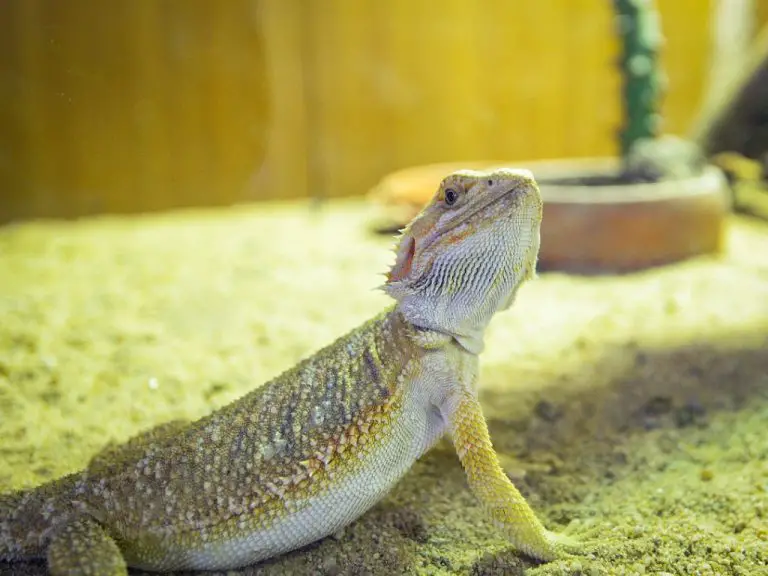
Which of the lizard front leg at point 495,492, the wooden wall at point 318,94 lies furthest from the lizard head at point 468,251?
the wooden wall at point 318,94

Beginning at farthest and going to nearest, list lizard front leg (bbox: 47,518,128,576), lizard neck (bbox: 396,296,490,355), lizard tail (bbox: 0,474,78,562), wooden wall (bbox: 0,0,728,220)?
wooden wall (bbox: 0,0,728,220) → lizard neck (bbox: 396,296,490,355) → lizard tail (bbox: 0,474,78,562) → lizard front leg (bbox: 47,518,128,576)

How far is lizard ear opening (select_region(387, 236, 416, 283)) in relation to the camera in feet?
7.20

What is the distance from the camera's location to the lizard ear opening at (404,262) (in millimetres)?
2195

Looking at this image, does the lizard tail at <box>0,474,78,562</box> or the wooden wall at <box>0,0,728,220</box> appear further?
the wooden wall at <box>0,0,728,220</box>

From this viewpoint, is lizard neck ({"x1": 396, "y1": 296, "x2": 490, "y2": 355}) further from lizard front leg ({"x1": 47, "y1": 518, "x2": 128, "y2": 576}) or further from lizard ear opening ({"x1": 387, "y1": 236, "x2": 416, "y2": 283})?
lizard front leg ({"x1": 47, "y1": 518, "x2": 128, "y2": 576})

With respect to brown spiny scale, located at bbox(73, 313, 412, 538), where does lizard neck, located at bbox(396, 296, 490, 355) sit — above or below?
above

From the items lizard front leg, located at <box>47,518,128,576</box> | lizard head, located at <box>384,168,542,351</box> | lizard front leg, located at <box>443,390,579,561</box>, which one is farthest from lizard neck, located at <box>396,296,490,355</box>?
lizard front leg, located at <box>47,518,128,576</box>

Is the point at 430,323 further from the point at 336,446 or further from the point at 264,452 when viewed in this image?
the point at 264,452

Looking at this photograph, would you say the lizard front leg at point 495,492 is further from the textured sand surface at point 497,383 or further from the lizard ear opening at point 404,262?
the lizard ear opening at point 404,262

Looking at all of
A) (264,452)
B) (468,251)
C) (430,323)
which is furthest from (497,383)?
(264,452)

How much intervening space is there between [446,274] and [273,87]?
3896mm

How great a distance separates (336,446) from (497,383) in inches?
49.5

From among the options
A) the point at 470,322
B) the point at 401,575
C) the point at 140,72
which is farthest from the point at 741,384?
the point at 140,72

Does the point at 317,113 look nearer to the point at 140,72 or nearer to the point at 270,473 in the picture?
the point at 140,72
